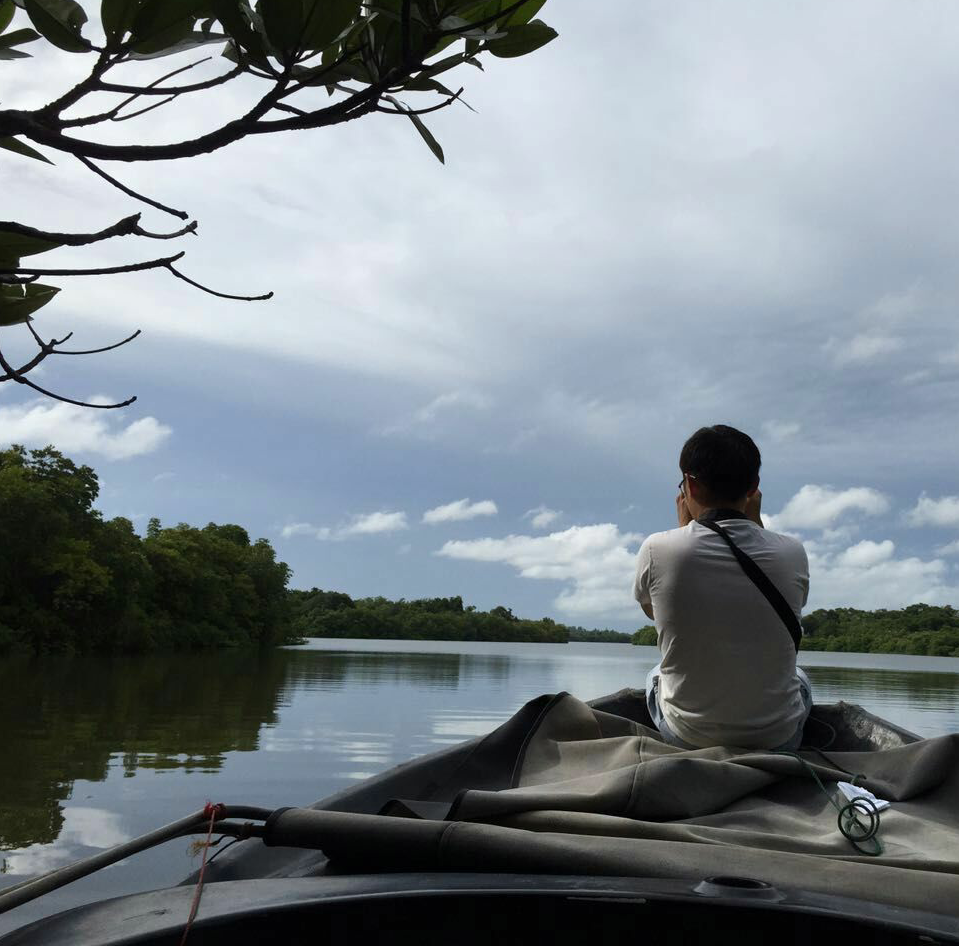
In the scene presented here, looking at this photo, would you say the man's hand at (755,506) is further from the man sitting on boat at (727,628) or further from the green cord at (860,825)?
the green cord at (860,825)

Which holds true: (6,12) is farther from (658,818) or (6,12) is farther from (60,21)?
(658,818)

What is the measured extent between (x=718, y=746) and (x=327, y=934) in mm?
1523

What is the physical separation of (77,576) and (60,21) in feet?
112

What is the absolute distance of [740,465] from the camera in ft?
8.69

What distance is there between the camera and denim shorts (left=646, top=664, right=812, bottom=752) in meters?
2.53

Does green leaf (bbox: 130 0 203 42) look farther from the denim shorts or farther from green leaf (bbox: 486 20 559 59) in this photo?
the denim shorts

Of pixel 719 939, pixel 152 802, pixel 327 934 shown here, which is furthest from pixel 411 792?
pixel 152 802

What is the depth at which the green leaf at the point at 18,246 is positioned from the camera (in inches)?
38.6

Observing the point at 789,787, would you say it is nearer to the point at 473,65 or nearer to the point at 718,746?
the point at 718,746

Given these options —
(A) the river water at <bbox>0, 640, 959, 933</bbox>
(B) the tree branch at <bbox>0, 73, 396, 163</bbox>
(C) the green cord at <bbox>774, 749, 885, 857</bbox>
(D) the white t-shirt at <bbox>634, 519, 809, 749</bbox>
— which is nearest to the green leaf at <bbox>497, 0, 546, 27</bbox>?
(B) the tree branch at <bbox>0, 73, 396, 163</bbox>

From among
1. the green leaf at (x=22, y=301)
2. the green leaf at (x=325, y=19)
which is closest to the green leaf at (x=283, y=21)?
the green leaf at (x=325, y=19)

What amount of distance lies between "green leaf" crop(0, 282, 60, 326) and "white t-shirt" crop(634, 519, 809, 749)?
1.80m

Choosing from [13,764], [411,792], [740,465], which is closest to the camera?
[411,792]

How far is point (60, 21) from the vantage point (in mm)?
819
